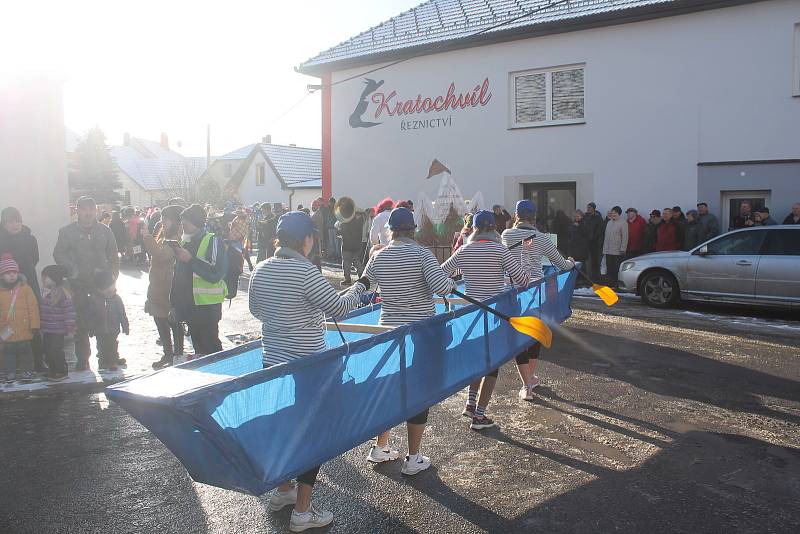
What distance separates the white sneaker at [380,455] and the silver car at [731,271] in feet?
28.8

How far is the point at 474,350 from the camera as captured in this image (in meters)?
5.95

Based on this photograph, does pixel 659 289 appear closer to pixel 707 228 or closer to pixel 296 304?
pixel 707 228

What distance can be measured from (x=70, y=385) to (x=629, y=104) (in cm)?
1349

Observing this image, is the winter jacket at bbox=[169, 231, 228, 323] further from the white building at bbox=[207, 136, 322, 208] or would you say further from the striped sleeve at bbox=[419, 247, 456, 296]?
the white building at bbox=[207, 136, 322, 208]

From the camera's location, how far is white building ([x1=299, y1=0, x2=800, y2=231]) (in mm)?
15078

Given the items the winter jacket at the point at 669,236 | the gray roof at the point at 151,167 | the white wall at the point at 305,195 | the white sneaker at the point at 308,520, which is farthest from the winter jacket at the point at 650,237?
the gray roof at the point at 151,167

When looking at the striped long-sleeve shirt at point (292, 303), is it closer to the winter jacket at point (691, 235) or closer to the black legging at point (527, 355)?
the black legging at point (527, 355)

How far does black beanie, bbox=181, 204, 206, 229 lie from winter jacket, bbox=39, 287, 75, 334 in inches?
81.4

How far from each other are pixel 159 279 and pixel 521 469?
5.25 m

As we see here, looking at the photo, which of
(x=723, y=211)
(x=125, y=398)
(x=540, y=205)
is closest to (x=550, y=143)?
(x=540, y=205)

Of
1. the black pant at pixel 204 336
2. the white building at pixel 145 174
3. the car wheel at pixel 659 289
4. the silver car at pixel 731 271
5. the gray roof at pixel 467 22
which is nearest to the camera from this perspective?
the black pant at pixel 204 336

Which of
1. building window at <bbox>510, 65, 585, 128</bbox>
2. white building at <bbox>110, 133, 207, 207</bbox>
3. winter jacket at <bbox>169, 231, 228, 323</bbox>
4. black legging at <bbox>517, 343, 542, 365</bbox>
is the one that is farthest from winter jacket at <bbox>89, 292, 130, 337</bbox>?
white building at <bbox>110, 133, 207, 207</bbox>

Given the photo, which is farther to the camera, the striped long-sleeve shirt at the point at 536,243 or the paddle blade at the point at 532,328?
the striped long-sleeve shirt at the point at 536,243

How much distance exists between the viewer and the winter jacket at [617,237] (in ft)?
50.3
